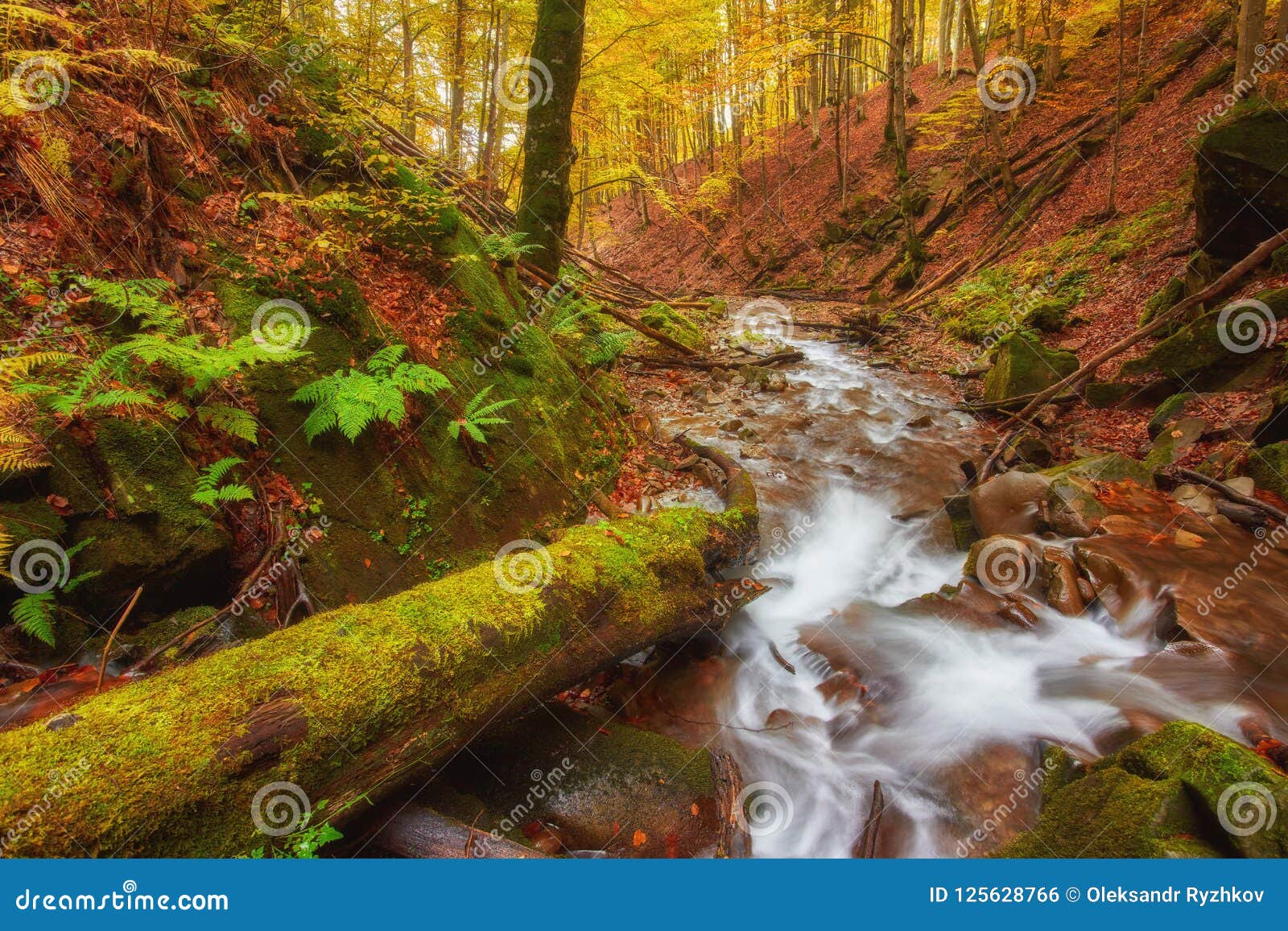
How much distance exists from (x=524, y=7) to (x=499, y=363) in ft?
31.0

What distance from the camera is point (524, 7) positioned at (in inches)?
436

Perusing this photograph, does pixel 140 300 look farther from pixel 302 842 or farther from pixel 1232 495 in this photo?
pixel 1232 495

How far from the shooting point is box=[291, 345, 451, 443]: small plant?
385 cm

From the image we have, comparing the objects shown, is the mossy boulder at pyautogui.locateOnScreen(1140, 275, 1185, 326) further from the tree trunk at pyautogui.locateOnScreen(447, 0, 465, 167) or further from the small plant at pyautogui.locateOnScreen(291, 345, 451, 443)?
the tree trunk at pyautogui.locateOnScreen(447, 0, 465, 167)

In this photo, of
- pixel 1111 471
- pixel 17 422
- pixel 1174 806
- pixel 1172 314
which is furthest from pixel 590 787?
pixel 1172 314

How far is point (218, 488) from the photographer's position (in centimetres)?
345

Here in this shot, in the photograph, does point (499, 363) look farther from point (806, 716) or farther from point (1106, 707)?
point (1106, 707)

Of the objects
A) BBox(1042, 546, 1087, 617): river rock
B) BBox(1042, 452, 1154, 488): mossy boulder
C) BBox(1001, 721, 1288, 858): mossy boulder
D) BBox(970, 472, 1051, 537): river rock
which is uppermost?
BBox(1042, 452, 1154, 488): mossy boulder

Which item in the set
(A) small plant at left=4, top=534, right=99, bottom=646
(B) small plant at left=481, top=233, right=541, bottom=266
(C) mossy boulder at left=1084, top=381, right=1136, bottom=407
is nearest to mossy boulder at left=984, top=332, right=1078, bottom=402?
(C) mossy boulder at left=1084, top=381, right=1136, bottom=407

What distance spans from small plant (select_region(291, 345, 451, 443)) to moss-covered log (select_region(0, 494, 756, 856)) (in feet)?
4.36

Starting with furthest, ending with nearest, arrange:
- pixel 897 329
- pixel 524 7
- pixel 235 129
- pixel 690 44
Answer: pixel 690 44 → pixel 897 329 → pixel 524 7 → pixel 235 129

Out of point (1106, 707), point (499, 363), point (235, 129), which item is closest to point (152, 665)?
point (499, 363)

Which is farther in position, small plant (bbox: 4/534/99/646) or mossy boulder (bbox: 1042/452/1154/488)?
mossy boulder (bbox: 1042/452/1154/488)

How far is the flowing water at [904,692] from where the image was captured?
3.67 metres
